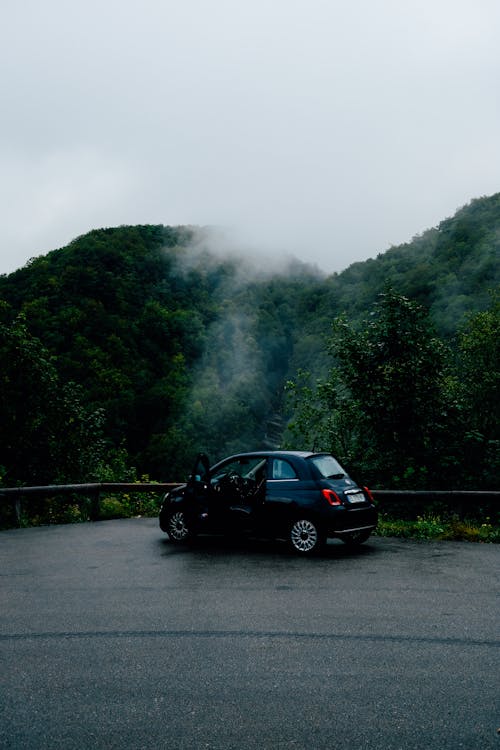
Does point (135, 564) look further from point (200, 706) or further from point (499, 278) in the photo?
point (499, 278)

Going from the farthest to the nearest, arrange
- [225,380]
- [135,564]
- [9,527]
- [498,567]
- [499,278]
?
[225,380] < [499,278] < [9,527] < [135,564] < [498,567]

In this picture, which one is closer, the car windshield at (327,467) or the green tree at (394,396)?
the car windshield at (327,467)

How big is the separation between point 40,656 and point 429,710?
10.4 feet

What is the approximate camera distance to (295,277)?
11088 cm

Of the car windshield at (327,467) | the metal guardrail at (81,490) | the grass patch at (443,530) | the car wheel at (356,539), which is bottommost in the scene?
the grass patch at (443,530)

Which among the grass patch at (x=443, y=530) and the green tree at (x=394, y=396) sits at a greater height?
the green tree at (x=394, y=396)

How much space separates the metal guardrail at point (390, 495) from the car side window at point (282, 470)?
3.75 m

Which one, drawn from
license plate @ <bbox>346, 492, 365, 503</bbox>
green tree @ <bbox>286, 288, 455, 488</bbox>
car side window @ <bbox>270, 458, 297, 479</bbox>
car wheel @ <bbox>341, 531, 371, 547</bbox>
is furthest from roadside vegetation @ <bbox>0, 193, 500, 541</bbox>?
car side window @ <bbox>270, 458, 297, 479</bbox>

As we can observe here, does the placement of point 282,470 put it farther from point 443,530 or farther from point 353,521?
point 443,530

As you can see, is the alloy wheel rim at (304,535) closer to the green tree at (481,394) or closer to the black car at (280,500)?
the black car at (280,500)

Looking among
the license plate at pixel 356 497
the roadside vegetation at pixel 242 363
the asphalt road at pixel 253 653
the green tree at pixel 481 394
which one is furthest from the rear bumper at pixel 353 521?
the green tree at pixel 481 394

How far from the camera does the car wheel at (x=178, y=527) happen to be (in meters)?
11.7

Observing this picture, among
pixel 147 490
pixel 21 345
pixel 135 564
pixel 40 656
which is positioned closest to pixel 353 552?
pixel 135 564

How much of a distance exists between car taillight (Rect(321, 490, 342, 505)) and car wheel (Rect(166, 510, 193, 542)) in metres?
2.81
